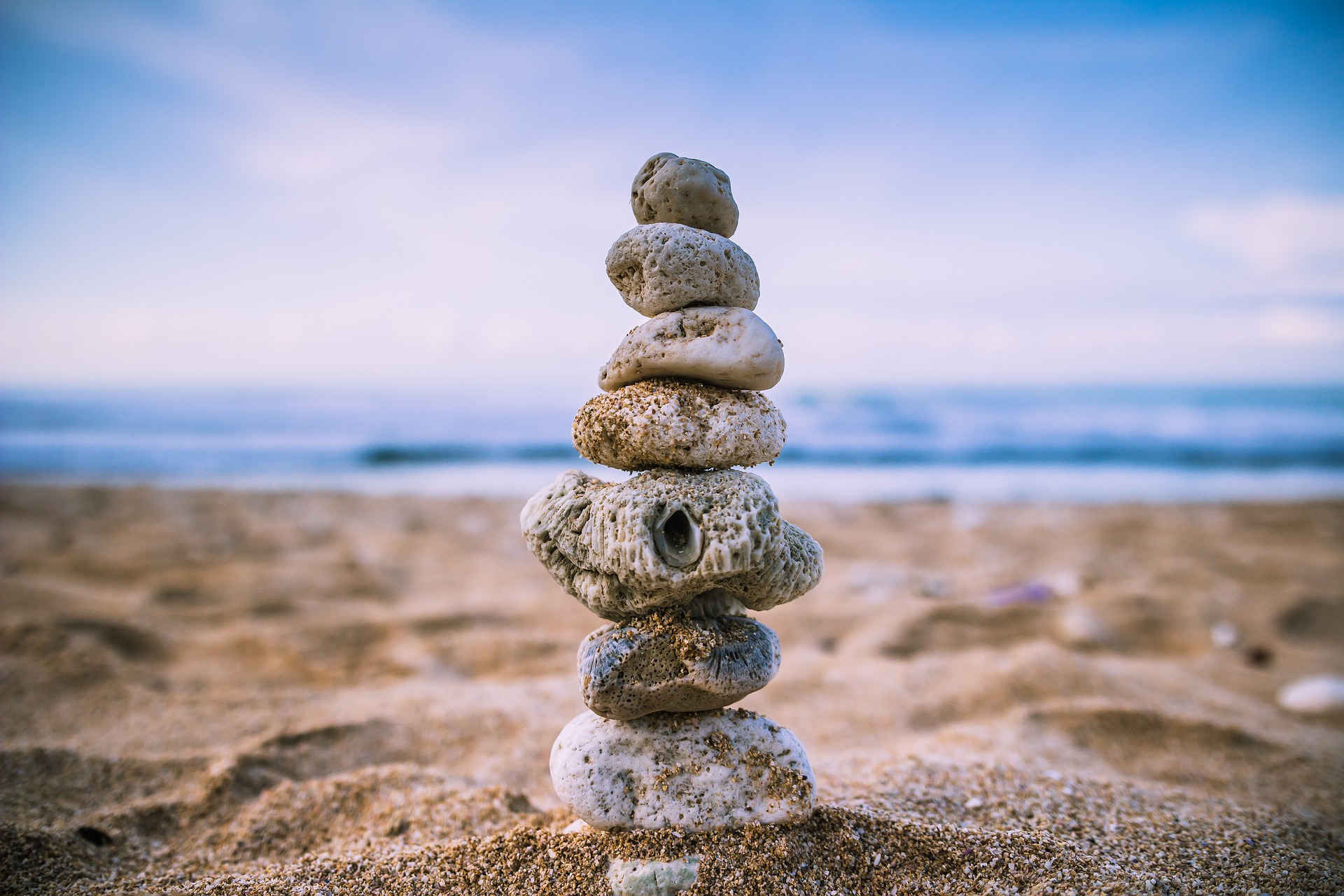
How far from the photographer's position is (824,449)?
18891 millimetres

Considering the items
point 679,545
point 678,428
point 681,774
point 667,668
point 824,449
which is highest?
point 824,449

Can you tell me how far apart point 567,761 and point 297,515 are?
976cm

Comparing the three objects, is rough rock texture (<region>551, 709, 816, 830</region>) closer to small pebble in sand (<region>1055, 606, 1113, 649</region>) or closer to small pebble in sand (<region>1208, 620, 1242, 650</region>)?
small pebble in sand (<region>1055, 606, 1113, 649</region>)

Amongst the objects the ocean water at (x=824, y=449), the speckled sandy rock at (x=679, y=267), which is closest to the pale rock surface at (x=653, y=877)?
the speckled sandy rock at (x=679, y=267)

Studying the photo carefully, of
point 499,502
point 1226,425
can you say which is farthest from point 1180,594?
point 1226,425

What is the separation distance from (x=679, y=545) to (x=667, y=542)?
39mm

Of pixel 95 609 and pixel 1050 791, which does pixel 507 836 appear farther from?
pixel 95 609

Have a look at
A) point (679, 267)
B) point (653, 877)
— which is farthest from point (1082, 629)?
point (679, 267)

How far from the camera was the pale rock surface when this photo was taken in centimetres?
217

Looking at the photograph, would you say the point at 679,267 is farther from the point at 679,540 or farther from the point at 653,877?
the point at 653,877

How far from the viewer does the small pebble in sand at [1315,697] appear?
4688 mm

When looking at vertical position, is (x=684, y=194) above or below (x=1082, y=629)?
above

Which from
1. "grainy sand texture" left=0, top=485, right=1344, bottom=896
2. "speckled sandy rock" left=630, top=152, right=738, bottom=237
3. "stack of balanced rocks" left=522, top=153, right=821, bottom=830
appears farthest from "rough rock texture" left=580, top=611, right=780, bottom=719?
"speckled sandy rock" left=630, top=152, right=738, bottom=237

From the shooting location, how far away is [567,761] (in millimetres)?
2455
